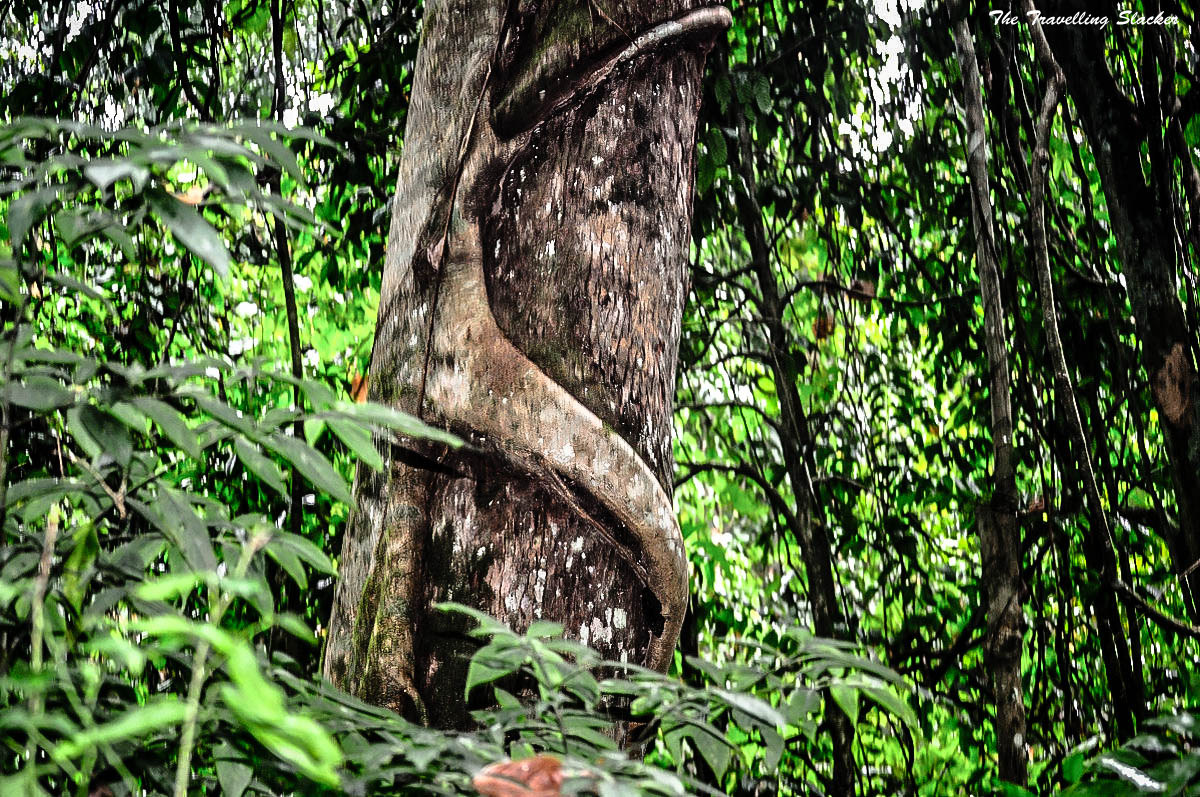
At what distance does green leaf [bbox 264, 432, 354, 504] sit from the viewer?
0.67 m

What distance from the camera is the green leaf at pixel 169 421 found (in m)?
0.63

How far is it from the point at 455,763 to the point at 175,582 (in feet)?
0.79

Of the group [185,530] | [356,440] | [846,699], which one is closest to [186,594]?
[185,530]

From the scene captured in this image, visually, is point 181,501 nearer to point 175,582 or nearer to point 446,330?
point 175,582

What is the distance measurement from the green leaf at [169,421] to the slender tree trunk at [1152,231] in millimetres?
1516

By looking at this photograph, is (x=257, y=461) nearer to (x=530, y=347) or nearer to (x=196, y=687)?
(x=196, y=687)

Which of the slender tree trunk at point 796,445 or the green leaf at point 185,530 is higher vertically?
the slender tree trunk at point 796,445

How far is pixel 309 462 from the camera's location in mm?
686

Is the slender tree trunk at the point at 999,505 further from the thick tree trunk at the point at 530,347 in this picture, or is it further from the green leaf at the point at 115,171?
the green leaf at the point at 115,171

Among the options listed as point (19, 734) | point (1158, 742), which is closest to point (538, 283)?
point (19, 734)

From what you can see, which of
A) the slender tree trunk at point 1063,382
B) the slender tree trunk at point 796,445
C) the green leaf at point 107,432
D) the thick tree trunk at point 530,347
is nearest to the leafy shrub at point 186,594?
the green leaf at point 107,432

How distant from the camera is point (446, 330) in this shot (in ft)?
3.46

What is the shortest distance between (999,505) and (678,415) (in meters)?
1.46

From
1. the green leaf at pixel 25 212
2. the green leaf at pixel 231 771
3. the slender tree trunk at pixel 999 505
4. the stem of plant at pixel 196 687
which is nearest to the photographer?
the stem of plant at pixel 196 687
